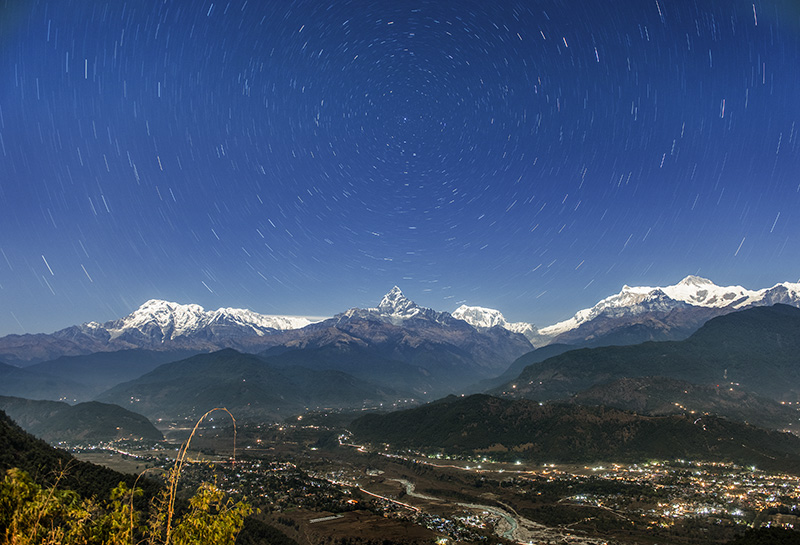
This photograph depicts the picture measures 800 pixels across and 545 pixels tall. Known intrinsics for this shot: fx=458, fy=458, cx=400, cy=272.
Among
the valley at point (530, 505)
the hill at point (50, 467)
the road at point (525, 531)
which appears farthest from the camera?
the valley at point (530, 505)

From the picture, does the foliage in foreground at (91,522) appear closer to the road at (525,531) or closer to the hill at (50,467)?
the hill at (50,467)

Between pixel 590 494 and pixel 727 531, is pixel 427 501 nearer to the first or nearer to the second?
pixel 590 494

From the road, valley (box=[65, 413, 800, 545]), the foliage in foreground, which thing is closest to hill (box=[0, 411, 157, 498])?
valley (box=[65, 413, 800, 545])

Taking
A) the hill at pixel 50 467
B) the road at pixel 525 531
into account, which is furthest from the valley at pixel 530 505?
the hill at pixel 50 467

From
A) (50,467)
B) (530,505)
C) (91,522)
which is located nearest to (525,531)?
(530,505)

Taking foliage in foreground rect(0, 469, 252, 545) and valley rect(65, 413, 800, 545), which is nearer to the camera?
foliage in foreground rect(0, 469, 252, 545)

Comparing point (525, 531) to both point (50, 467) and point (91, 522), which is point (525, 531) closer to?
point (50, 467)

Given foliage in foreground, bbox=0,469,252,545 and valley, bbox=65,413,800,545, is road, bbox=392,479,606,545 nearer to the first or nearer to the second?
valley, bbox=65,413,800,545

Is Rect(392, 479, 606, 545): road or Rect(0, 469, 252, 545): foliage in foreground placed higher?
Rect(0, 469, 252, 545): foliage in foreground
